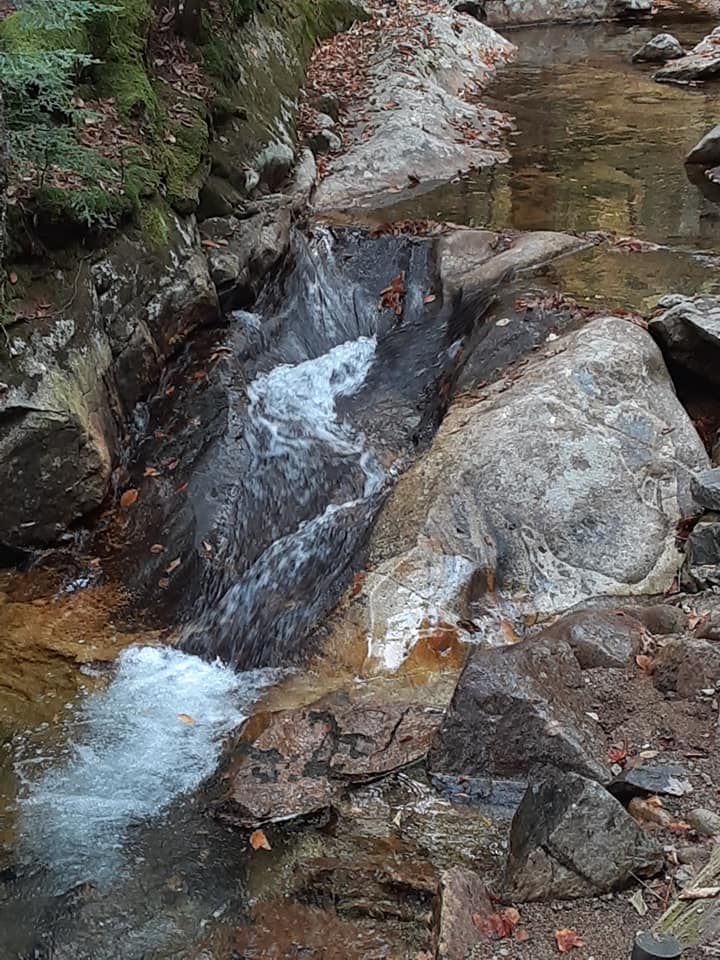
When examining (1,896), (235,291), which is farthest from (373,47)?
(1,896)

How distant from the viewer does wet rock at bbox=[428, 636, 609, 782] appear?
4531 mm

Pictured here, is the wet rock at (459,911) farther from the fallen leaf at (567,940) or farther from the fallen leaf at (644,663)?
the fallen leaf at (644,663)

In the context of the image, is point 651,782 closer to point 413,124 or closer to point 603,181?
point 603,181

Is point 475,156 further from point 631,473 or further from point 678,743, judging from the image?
point 678,743

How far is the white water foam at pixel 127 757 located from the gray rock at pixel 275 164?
18.9ft

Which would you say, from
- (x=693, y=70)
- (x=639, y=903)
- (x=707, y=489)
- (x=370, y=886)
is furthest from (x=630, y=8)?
(x=639, y=903)

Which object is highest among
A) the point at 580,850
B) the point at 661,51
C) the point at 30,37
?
the point at 30,37

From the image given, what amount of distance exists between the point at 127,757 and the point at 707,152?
30.9 feet

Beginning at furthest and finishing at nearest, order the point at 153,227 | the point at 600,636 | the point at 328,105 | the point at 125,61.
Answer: the point at 328,105 < the point at 125,61 < the point at 153,227 < the point at 600,636

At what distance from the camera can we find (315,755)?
5086 mm

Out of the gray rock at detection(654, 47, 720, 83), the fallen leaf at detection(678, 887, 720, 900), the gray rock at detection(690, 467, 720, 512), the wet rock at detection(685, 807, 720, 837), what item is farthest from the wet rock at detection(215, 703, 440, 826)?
the gray rock at detection(654, 47, 720, 83)

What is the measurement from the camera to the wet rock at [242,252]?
888 centimetres

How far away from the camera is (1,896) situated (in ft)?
14.7

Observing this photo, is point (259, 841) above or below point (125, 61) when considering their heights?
below
